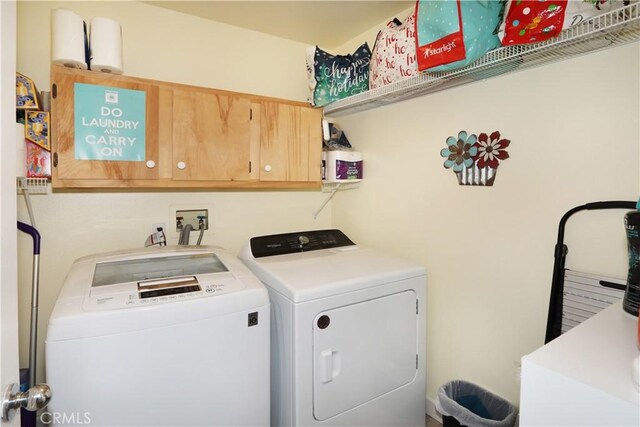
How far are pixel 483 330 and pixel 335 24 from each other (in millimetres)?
1993

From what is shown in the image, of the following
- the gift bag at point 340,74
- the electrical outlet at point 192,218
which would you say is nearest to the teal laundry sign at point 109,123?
the electrical outlet at point 192,218

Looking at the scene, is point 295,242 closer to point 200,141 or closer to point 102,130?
point 200,141

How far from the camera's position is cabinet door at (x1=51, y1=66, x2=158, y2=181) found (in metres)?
1.52

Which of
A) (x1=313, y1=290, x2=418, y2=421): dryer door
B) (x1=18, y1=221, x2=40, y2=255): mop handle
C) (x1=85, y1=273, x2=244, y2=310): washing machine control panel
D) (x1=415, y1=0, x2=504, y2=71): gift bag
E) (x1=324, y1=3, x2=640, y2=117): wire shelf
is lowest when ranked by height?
(x1=313, y1=290, x2=418, y2=421): dryer door

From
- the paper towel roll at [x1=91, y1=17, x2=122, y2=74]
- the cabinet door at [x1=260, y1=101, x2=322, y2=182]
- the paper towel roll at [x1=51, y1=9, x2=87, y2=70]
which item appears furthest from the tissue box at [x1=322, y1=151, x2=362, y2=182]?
the paper towel roll at [x1=51, y1=9, x2=87, y2=70]

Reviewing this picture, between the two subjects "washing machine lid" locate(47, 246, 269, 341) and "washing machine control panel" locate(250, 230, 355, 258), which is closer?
"washing machine lid" locate(47, 246, 269, 341)

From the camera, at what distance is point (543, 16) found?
3.76 ft

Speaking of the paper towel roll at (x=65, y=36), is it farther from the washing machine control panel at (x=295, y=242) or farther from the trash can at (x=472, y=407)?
the trash can at (x=472, y=407)

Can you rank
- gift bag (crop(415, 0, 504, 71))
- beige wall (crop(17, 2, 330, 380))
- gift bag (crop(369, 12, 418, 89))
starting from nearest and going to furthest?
gift bag (crop(415, 0, 504, 71)), gift bag (crop(369, 12, 418, 89)), beige wall (crop(17, 2, 330, 380))

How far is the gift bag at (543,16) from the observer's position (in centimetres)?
107

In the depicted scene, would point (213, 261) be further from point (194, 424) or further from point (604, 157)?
point (604, 157)

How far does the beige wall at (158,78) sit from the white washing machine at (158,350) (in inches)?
18.6

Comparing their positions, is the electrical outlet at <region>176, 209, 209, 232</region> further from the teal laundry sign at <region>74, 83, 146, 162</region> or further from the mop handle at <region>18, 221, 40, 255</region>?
the mop handle at <region>18, 221, 40, 255</region>

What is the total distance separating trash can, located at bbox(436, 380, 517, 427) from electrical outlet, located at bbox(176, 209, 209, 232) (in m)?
1.63
